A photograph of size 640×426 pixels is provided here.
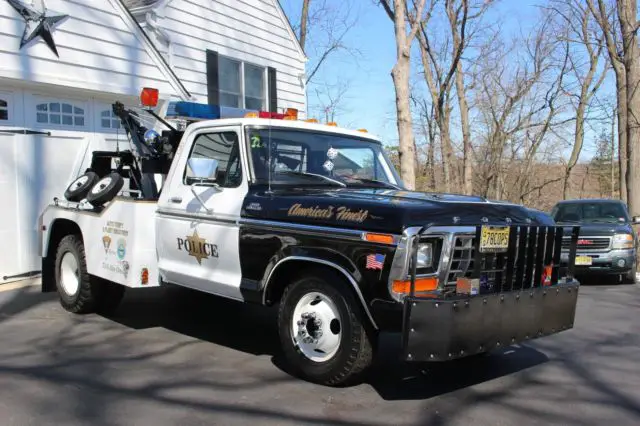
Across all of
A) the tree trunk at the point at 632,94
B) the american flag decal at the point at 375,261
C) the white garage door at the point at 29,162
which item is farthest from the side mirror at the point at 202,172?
the tree trunk at the point at 632,94

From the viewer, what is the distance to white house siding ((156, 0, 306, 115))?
38.5 ft

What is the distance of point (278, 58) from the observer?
14.4 meters

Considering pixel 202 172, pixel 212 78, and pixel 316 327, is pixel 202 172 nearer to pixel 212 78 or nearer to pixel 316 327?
pixel 316 327

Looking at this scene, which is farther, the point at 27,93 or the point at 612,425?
the point at 27,93

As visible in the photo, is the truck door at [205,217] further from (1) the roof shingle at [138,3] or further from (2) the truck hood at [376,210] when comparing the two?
(1) the roof shingle at [138,3]

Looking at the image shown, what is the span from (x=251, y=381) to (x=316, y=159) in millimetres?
2027

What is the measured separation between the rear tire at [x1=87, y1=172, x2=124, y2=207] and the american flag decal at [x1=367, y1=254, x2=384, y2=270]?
10.5 ft

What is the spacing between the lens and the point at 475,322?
158 inches

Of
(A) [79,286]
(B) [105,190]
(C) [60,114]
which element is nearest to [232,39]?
(C) [60,114]

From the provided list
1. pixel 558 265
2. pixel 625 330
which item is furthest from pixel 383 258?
pixel 625 330

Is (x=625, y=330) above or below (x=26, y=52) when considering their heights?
below

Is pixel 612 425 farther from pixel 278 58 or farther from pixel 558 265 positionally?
pixel 278 58

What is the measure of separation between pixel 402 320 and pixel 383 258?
42cm

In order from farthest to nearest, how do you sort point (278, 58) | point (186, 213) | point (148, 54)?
1. point (278, 58)
2. point (148, 54)
3. point (186, 213)
